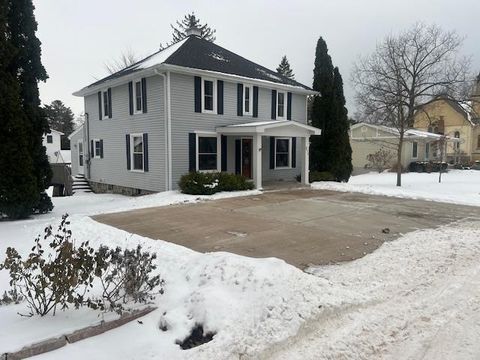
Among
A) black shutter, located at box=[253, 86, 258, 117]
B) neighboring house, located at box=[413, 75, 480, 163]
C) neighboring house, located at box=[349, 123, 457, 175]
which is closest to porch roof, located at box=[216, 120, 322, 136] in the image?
black shutter, located at box=[253, 86, 258, 117]

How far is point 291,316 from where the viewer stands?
3688 mm

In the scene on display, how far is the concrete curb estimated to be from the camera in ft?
9.95

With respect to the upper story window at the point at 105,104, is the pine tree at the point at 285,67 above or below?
above

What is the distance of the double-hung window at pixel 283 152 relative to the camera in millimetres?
18578

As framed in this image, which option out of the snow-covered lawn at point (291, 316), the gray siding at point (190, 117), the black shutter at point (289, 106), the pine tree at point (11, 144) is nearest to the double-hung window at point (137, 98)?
the gray siding at point (190, 117)

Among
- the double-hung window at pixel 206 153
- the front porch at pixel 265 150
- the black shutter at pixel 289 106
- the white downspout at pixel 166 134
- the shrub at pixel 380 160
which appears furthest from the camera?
the shrub at pixel 380 160

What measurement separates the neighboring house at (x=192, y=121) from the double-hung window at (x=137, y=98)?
1.6 inches

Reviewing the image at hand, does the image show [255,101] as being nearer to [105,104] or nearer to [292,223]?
[105,104]

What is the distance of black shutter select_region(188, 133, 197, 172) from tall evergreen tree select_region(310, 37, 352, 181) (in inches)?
282

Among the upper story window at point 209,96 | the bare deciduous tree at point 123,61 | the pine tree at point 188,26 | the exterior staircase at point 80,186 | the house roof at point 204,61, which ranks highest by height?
the pine tree at point 188,26

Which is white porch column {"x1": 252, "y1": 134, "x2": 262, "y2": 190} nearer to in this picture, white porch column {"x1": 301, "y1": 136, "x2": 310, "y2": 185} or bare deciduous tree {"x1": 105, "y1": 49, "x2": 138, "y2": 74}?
white porch column {"x1": 301, "y1": 136, "x2": 310, "y2": 185}

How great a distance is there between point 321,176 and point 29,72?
13.1m

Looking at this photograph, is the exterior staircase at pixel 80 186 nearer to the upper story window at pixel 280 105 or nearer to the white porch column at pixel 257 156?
the white porch column at pixel 257 156

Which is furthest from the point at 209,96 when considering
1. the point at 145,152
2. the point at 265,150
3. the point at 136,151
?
the point at 265,150
